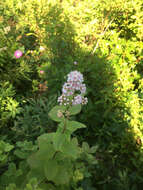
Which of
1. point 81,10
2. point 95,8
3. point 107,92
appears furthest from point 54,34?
point 107,92

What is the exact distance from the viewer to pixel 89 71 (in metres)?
1.99

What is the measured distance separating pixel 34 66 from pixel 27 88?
33 centimetres

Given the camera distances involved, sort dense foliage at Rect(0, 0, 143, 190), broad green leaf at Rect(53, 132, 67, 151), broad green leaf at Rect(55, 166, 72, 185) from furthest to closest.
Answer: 1. dense foliage at Rect(0, 0, 143, 190)
2. broad green leaf at Rect(55, 166, 72, 185)
3. broad green leaf at Rect(53, 132, 67, 151)

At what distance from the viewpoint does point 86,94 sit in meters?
1.86

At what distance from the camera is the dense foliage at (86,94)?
1360 mm

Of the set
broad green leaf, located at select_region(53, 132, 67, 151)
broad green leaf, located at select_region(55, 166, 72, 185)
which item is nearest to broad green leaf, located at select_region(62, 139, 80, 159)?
broad green leaf, located at select_region(53, 132, 67, 151)

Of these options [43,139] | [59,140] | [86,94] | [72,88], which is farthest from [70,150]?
[86,94]

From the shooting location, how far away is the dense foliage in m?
1.36

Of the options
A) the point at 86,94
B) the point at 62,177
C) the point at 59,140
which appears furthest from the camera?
the point at 86,94

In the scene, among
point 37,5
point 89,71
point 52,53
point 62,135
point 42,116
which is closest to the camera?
point 62,135

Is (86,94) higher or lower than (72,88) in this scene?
higher

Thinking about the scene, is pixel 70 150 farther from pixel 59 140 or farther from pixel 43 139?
pixel 43 139

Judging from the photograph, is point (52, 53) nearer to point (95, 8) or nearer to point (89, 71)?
point (89, 71)

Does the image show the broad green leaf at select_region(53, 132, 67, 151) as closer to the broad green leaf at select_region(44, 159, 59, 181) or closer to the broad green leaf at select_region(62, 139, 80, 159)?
the broad green leaf at select_region(62, 139, 80, 159)
